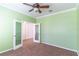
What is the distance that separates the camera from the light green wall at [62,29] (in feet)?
8.39

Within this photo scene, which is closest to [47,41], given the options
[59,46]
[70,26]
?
[59,46]

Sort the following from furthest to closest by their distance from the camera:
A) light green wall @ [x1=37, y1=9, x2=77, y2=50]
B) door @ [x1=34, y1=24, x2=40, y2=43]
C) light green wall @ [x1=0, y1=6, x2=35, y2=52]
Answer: door @ [x1=34, y1=24, x2=40, y2=43], light green wall @ [x1=37, y1=9, x2=77, y2=50], light green wall @ [x1=0, y1=6, x2=35, y2=52]

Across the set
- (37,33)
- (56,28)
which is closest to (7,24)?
(56,28)

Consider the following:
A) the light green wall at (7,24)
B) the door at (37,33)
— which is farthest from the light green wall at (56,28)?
the door at (37,33)

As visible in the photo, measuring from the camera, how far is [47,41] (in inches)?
140

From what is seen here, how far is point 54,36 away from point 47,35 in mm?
429

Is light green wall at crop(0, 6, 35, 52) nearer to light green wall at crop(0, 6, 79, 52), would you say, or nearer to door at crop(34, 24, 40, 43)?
light green wall at crop(0, 6, 79, 52)

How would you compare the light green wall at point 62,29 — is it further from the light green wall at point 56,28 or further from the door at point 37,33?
the door at point 37,33

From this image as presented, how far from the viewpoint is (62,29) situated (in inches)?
112

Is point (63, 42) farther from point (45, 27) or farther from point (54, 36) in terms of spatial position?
point (45, 27)

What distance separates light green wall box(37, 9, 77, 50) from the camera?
8.39ft

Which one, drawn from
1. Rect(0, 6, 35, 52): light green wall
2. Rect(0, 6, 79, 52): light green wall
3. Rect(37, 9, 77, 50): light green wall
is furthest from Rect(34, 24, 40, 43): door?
Rect(0, 6, 35, 52): light green wall

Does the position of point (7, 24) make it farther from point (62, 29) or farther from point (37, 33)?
point (37, 33)

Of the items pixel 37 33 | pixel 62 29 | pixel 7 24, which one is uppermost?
pixel 7 24
